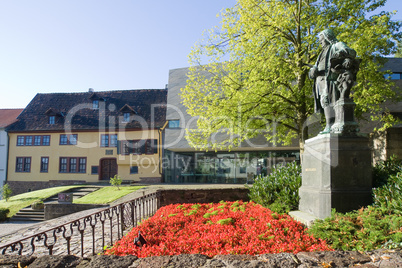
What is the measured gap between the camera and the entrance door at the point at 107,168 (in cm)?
3067

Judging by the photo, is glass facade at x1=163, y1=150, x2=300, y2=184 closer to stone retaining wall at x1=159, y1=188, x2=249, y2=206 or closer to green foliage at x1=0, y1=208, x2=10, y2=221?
green foliage at x1=0, y1=208, x2=10, y2=221

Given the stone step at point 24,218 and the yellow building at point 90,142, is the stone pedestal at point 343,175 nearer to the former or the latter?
the stone step at point 24,218

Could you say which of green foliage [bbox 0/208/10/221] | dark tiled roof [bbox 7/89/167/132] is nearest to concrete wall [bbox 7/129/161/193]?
dark tiled roof [bbox 7/89/167/132]

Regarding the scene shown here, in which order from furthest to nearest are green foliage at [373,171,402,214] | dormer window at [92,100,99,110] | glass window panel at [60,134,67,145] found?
dormer window at [92,100,99,110] < glass window panel at [60,134,67,145] < green foliage at [373,171,402,214]

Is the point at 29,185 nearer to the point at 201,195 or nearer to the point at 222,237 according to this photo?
the point at 201,195

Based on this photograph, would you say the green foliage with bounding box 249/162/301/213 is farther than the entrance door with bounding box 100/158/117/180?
No

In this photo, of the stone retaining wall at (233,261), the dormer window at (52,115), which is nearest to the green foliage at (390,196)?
the stone retaining wall at (233,261)

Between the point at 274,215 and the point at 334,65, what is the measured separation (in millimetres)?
3899

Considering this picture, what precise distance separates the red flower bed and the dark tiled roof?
2361 centimetres

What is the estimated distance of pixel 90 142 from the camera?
1228 inches

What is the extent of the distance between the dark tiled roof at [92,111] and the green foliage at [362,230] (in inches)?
1008

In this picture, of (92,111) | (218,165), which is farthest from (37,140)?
(218,165)

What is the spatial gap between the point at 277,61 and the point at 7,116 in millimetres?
36336

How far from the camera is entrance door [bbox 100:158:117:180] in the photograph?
30.7 metres
